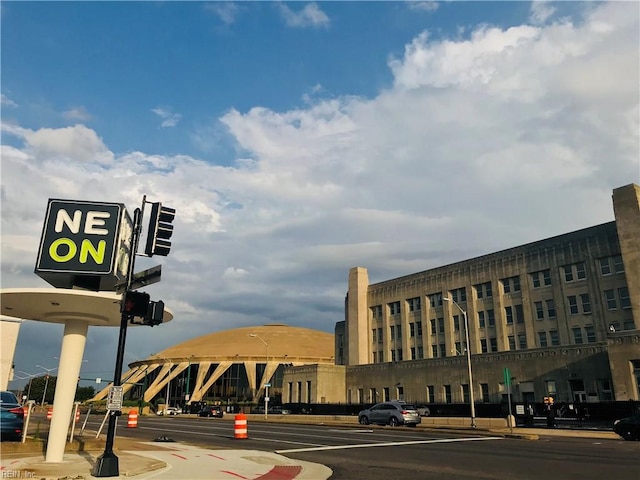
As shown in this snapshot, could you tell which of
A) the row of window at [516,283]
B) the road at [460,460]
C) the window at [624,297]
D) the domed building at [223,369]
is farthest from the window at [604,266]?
the domed building at [223,369]

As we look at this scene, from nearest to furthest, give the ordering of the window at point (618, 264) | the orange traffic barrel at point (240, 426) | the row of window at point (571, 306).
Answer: the orange traffic barrel at point (240, 426), the row of window at point (571, 306), the window at point (618, 264)

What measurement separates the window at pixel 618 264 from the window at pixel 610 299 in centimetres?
Result: 226

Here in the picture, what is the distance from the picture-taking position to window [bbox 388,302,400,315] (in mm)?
76356

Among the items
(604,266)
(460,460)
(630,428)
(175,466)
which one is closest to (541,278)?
(604,266)

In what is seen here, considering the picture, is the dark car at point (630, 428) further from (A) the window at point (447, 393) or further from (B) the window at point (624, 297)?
(A) the window at point (447, 393)

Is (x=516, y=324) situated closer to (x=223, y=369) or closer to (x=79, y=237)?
(x=79, y=237)

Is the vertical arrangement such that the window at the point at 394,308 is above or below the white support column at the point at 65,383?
above

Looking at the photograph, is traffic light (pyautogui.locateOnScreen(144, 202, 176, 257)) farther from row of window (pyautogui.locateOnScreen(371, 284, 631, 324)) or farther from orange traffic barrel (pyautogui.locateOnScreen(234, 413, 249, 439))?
row of window (pyautogui.locateOnScreen(371, 284, 631, 324))

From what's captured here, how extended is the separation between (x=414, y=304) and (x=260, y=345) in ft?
195

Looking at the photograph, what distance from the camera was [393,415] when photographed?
1399 inches

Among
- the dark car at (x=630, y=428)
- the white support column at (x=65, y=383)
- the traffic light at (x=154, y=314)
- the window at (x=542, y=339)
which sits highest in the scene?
the window at (x=542, y=339)

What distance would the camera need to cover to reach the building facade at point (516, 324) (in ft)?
158

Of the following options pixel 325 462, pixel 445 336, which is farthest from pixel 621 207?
pixel 325 462

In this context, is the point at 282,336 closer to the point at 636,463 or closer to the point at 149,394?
the point at 149,394
